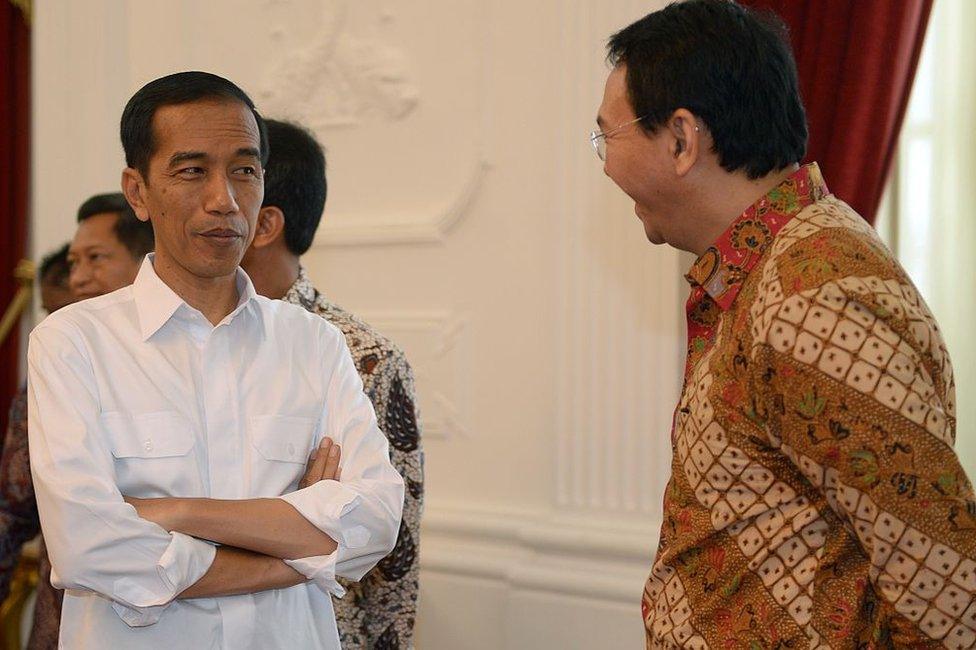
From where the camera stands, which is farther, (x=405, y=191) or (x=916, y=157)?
(x=405, y=191)

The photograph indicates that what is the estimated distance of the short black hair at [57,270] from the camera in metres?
3.20

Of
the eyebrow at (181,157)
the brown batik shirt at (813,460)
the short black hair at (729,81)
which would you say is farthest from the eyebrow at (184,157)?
the brown batik shirt at (813,460)

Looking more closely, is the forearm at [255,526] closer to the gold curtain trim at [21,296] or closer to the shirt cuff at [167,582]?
the shirt cuff at [167,582]

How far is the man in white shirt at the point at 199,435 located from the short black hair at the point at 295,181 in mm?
438

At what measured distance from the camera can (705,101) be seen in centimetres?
150

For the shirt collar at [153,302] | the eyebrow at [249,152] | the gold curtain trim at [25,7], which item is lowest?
the shirt collar at [153,302]

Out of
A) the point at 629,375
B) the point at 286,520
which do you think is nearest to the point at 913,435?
the point at 286,520

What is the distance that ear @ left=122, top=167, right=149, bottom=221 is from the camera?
180cm

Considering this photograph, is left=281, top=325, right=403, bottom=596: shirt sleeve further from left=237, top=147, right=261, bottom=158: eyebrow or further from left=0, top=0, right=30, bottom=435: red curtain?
left=0, top=0, right=30, bottom=435: red curtain

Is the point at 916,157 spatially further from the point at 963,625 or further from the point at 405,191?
the point at 963,625

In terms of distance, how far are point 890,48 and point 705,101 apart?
5.12 ft

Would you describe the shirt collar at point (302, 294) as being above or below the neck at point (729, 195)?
below

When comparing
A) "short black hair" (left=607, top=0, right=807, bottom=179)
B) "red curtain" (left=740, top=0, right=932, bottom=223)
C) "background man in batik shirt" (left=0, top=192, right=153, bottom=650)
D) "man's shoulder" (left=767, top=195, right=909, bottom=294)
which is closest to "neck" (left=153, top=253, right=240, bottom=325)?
"short black hair" (left=607, top=0, right=807, bottom=179)

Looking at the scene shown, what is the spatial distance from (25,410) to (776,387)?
82.9 inches
